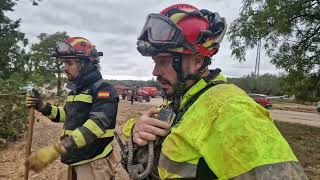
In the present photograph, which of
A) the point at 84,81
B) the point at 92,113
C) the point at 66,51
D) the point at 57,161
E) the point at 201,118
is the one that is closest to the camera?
the point at 201,118

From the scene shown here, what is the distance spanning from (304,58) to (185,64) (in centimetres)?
1535

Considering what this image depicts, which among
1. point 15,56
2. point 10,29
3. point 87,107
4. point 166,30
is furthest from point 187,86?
Result: point 10,29

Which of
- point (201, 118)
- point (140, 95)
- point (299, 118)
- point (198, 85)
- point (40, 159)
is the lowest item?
point (299, 118)

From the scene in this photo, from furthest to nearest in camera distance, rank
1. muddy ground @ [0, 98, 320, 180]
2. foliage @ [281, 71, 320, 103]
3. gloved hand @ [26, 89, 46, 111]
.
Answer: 1. foliage @ [281, 71, 320, 103]
2. muddy ground @ [0, 98, 320, 180]
3. gloved hand @ [26, 89, 46, 111]

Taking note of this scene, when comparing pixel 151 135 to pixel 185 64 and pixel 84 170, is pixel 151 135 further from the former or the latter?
pixel 84 170

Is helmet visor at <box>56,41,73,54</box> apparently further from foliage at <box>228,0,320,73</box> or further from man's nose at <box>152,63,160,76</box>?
foliage at <box>228,0,320,73</box>

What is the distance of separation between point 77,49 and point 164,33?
262 cm

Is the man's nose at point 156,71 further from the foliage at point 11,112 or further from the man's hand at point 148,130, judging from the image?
the foliage at point 11,112

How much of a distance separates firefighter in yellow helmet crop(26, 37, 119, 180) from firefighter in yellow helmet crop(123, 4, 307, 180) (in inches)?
65.1

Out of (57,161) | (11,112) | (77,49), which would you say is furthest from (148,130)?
(11,112)

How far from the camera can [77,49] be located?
4.58m

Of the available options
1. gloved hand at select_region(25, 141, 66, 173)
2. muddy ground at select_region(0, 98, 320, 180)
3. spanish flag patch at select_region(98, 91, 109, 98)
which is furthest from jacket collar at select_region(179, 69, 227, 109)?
muddy ground at select_region(0, 98, 320, 180)

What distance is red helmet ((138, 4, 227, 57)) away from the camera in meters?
2.14

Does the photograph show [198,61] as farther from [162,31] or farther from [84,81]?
[84,81]
